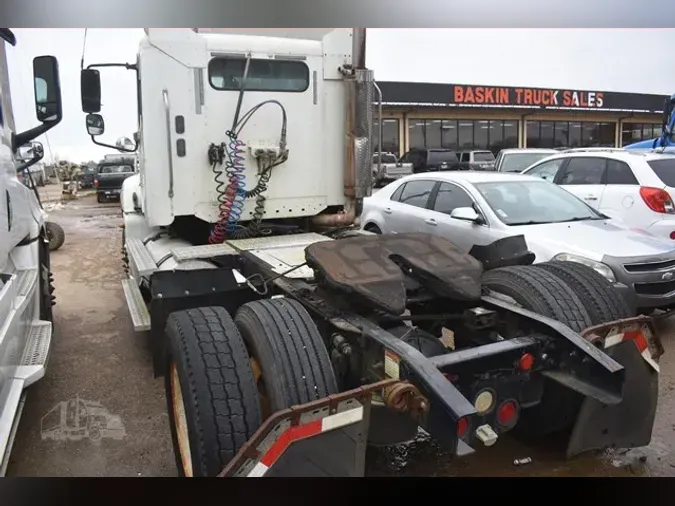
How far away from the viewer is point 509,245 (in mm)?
4418

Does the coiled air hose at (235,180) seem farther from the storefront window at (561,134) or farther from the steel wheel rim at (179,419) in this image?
the storefront window at (561,134)

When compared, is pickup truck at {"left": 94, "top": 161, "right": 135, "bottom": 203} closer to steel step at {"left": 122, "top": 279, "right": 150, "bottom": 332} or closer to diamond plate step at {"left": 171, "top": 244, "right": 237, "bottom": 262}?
steel step at {"left": 122, "top": 279, "right": 150, "bottom": 332}

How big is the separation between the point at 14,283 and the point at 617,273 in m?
4.61

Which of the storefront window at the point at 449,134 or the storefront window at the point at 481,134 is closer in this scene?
the storefront window at the point at 449,134

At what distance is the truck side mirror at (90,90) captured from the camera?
5.10 meters

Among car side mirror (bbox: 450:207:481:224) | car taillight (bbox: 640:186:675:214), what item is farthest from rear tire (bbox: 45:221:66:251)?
car taillight (bbox: 640:186:675:214)

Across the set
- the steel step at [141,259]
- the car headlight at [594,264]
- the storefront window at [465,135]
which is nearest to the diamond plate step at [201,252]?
the steel step at [141,259]

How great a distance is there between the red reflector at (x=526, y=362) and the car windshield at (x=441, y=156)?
784 inches

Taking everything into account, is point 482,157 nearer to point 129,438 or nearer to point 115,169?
point 115,169

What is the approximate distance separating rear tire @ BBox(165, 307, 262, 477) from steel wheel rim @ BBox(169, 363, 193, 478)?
20mm

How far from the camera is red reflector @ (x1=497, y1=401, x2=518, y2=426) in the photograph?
2719 millimetres

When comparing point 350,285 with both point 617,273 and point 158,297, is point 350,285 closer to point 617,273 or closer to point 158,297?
point 158,297
